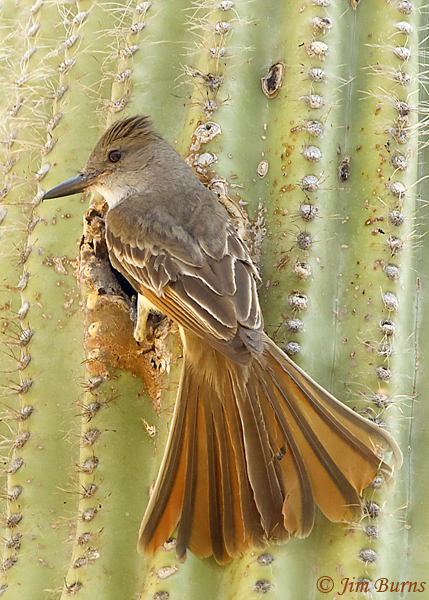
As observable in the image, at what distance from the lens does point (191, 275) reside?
7.03 feet

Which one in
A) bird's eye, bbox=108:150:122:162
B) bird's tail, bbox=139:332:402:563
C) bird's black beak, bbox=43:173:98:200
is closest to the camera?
bird's tail, bbox=139:332:402:563

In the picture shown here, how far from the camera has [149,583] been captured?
1921mm

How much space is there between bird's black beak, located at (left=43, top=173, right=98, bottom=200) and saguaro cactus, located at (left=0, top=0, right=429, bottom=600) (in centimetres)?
13

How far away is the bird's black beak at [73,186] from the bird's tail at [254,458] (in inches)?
27.5

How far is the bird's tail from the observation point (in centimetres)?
189

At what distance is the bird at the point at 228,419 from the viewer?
1901mm

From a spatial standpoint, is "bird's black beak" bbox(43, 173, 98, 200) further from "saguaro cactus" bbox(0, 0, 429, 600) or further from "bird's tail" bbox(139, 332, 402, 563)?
"bird's tail" bbox(139, 332, 402, 563)

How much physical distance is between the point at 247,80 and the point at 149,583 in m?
1.60

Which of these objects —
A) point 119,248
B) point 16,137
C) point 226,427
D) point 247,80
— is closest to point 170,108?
point 247,80

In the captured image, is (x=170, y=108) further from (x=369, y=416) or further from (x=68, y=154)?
(x=369, y=416)

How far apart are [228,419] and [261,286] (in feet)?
1.48

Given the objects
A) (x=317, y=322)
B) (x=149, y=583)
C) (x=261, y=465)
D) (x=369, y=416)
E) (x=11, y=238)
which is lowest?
(x=149, y=583)

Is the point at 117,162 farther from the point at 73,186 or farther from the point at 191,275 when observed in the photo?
the point at 191,275

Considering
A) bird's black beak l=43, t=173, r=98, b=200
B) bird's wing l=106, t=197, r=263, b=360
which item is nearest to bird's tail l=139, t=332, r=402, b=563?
bird's wing l=106, t=197, r=263, b=360
